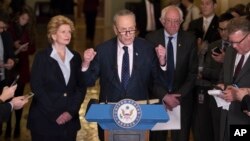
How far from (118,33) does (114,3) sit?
13.1 m

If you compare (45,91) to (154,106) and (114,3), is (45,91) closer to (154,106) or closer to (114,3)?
(154,106)

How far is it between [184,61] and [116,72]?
1131mm

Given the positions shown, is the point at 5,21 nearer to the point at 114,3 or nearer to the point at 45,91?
the point at 45,91

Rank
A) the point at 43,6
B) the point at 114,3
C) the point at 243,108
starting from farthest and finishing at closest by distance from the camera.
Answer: the point at 114,3 → the point at 43,6 → the point at 243,108

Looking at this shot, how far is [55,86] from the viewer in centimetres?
504

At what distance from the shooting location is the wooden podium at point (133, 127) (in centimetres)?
371

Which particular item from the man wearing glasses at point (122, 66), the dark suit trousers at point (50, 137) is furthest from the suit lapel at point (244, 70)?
the dark suit trousers at point (50, 137)

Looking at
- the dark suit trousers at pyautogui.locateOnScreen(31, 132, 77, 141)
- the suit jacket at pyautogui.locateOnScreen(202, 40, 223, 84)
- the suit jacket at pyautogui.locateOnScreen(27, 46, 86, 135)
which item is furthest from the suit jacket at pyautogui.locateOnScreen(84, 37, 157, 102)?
the suit jacket at pyautogui.locateOnScreen(202, 40, 223, 84)

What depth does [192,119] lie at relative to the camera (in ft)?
19.5

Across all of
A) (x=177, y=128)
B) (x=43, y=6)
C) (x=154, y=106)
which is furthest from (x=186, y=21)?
(x=43, y=6)

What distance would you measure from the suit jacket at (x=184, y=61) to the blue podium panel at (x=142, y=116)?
5.69 ft

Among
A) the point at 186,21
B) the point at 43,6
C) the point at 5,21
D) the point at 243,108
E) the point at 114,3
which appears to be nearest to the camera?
the point at 243,108

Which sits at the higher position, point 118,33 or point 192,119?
point 118,33

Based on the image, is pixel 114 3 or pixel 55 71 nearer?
pixel 55 71
